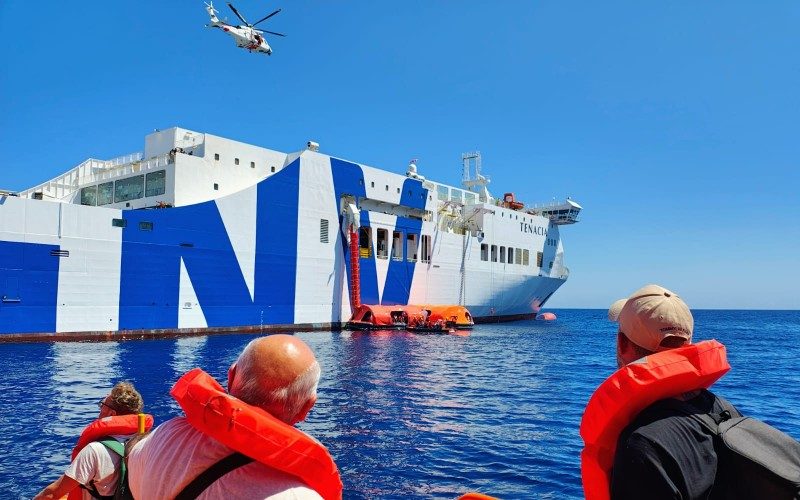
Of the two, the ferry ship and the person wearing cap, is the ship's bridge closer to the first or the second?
the ferry ship

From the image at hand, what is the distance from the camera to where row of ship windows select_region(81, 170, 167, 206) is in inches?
1001

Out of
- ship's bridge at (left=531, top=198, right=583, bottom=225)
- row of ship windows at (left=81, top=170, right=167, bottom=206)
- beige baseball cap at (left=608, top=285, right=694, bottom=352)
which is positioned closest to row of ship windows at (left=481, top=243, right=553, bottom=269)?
ship's bridge at (left=531, top=198, right=583, bottom=225)

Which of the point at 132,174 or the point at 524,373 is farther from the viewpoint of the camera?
the point at 132,174

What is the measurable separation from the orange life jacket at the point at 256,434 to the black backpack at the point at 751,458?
1.18 meters

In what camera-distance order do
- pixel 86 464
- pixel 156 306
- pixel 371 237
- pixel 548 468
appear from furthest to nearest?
1. pixel 371 237
2. pixel 156 306
3. pixel 548 468
4. pixel 86 464

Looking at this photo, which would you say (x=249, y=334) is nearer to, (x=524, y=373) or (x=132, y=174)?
(x=132, y=174)

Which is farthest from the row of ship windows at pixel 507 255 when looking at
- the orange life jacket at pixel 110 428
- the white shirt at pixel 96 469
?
the white shirt at pixel 96 469

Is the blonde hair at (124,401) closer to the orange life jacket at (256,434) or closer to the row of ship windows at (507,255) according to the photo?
the orange life jacket at (256,434)

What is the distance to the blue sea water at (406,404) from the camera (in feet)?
22.9

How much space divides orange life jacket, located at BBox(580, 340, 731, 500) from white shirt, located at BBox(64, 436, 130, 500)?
104 inches

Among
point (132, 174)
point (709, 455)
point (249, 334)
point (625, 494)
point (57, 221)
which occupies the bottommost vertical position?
point (249, 334)

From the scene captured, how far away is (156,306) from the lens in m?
22.1

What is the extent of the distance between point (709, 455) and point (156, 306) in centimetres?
2297

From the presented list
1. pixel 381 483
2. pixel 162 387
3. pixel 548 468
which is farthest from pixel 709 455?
pixel 162 387
